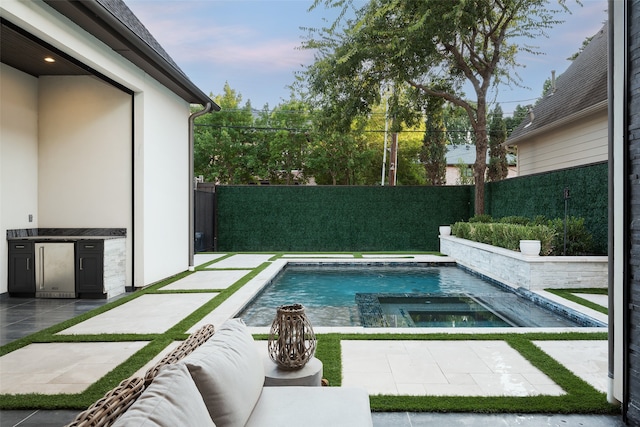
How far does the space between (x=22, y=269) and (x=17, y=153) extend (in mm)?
1746

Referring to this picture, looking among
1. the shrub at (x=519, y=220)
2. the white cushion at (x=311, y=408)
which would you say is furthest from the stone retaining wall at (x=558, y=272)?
the white cushion at (x=311, y=408)

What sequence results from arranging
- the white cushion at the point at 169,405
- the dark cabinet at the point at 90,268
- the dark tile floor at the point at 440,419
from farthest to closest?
the dark cabinet at the point at 90,268 < the dark tile floor at the point at 440,419 < the white cushion at the point at 169,405

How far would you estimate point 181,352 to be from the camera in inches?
70.8

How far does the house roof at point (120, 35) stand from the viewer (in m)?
4.70

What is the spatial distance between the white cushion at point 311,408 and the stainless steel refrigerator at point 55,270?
5254 millimetres

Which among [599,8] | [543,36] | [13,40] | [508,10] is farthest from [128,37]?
[599,8]

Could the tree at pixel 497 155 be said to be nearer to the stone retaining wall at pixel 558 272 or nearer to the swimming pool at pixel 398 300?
the swimming pool at pixel 398 300

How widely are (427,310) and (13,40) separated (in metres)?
6.32

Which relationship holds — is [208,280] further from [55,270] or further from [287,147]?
[287,147]

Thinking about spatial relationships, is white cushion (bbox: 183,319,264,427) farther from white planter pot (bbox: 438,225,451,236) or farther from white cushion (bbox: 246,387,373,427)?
white planter pot (bbox: 438,225,451,236)

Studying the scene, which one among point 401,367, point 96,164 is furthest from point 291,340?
point 96,164

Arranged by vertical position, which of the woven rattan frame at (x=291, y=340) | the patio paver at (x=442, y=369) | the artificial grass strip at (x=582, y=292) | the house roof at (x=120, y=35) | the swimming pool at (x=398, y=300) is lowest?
the swimming pool at (x=398, y=300)

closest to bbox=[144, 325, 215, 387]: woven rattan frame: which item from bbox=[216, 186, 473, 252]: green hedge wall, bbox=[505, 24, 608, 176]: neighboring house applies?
bbox=[505, 24, 608, 176]: neighboring house

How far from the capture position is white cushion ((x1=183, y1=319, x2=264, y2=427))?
1525mm
